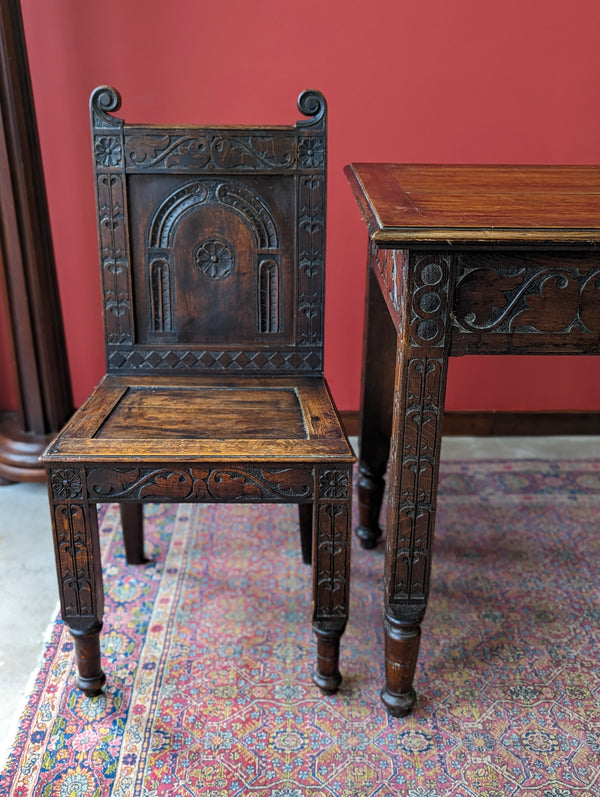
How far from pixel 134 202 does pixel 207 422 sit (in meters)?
0.59

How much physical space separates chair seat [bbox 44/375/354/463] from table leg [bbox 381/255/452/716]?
13 centimetres

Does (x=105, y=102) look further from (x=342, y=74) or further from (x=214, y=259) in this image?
(x=342, y=74)

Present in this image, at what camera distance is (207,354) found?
6.27 feet

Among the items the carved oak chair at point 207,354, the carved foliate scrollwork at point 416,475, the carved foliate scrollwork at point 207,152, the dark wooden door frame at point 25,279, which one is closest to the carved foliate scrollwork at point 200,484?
the carved oak chair at point 207,354

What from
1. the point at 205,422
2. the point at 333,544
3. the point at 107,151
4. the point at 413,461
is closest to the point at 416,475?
the point at 413,461

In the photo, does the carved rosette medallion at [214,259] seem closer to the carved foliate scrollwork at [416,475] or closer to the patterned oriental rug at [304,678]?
the carved foliate scrollwork at [416,475]

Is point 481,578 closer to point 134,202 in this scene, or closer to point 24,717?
point 24,717

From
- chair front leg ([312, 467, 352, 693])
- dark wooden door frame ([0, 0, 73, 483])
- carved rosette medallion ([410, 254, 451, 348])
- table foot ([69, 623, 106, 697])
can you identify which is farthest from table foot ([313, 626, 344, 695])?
dark wooden door frame ([0, 0, 73, 483])

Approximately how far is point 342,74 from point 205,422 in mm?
1423

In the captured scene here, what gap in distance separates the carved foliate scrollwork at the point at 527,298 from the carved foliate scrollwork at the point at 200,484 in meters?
0.45

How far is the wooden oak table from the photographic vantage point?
125cm

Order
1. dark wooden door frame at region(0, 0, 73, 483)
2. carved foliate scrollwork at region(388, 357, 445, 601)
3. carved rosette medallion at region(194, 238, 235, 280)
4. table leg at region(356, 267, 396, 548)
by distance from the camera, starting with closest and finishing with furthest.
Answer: carved foliate scrollwork at region(388, 357, 445, 601) < carved rosette medallion at region(194, 238, 235, 280) < table leg at region(356, 267, 396, 548) < dark wooden door frame at region(0, 0, 73, 483)

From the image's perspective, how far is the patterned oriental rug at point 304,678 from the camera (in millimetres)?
1515

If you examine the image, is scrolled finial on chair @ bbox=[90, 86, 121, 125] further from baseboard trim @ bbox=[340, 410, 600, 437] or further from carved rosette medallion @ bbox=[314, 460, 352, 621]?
baseboard trim @ bbox=[340, 410, 600, 437]
